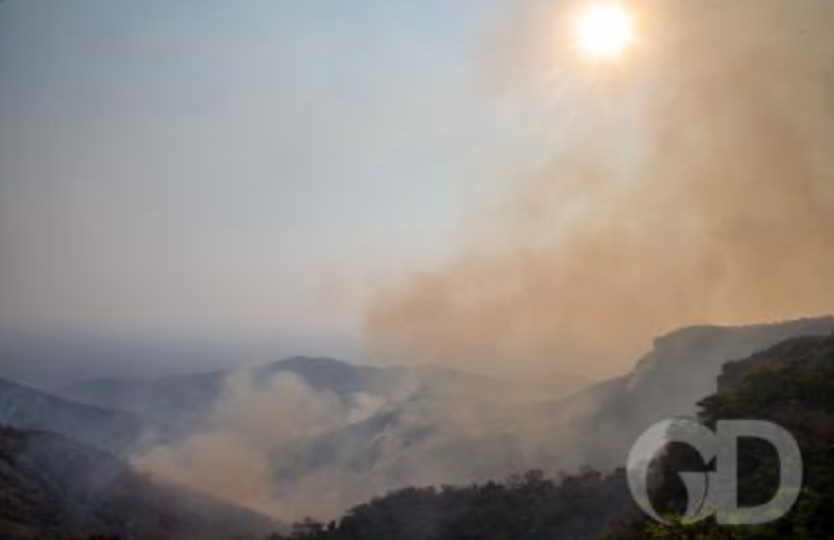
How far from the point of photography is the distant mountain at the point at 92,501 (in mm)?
35188

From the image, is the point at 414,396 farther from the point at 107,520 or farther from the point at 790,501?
the point at 790,501

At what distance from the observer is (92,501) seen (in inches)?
1564

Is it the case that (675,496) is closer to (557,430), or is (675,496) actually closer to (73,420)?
(557,430)

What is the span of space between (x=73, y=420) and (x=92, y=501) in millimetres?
55280

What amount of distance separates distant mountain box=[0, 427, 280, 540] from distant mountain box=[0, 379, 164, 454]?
126ft

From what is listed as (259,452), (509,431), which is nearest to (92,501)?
(509,431)

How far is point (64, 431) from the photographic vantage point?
85.9 m

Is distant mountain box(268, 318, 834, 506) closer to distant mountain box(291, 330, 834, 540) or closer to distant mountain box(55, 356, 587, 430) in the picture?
distant mountain box(291, 330, 834, 540)

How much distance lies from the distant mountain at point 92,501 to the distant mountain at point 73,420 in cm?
3839

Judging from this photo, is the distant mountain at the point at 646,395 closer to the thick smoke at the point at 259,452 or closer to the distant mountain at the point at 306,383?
the thick smoke at the point at 259,452

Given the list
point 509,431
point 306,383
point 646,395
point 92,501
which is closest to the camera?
point 92,501

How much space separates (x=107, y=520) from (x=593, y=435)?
39097 mm

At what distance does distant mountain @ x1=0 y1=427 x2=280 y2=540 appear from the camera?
35188mm

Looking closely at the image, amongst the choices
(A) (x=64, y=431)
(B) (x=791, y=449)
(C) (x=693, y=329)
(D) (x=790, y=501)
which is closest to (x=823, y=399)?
(B) (x=791, y=449)
